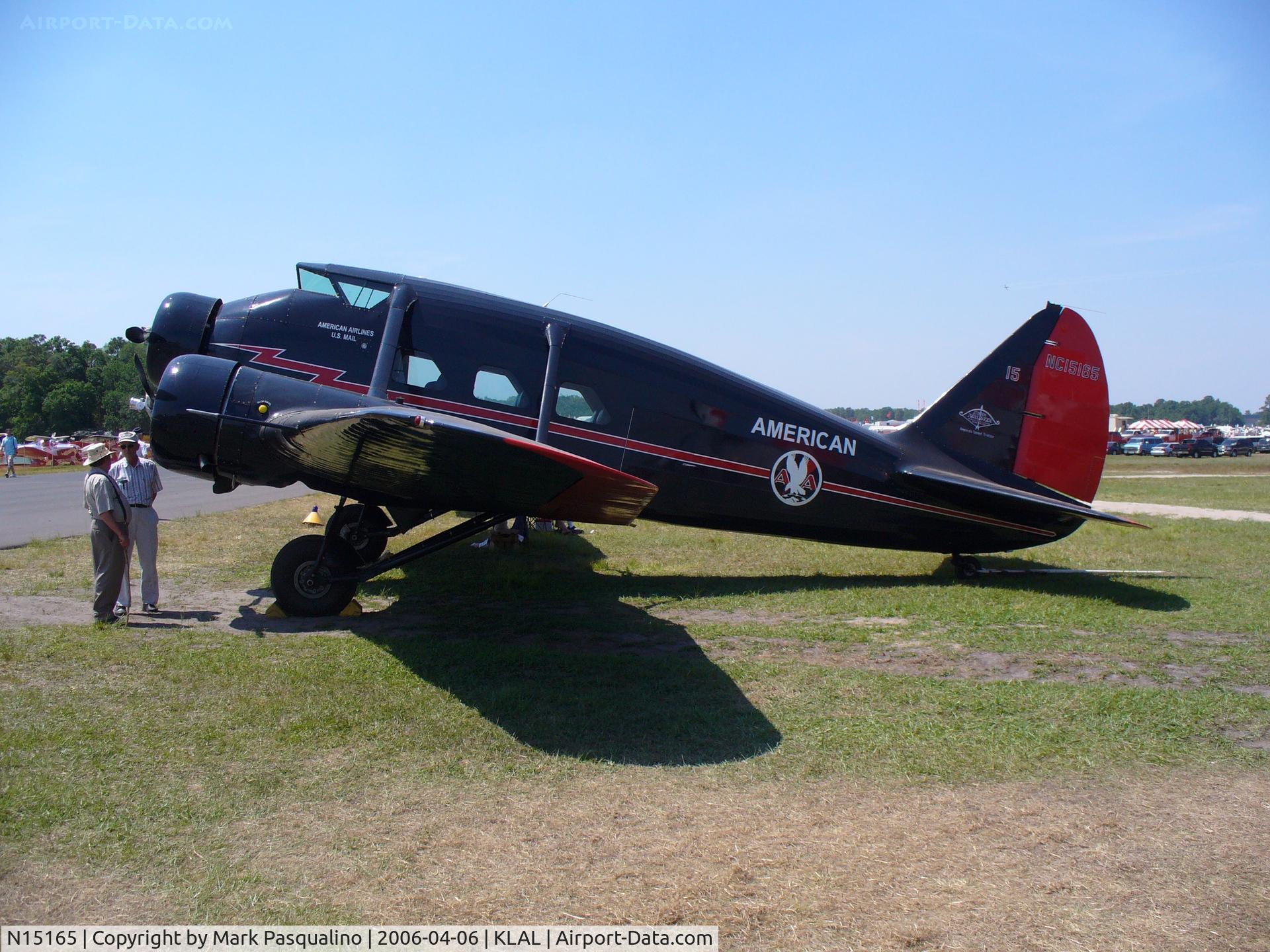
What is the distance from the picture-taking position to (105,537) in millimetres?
7523

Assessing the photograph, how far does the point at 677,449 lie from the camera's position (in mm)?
9203

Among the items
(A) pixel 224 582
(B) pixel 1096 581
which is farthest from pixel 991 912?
(A) pixel 224 582

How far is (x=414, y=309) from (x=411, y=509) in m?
2.06

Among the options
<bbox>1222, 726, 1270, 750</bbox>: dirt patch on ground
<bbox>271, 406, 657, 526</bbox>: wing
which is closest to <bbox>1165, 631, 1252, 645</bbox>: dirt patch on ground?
<bbox>1222, 726, 1270, 750</bbox>: dirt patch on ground

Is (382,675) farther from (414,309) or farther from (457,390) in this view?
(414,309)

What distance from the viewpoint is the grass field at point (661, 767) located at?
3.39m

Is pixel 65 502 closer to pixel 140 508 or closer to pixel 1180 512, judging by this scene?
pixel 140 508

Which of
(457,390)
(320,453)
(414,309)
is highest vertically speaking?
(414,309)

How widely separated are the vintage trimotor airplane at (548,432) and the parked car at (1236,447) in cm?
6376

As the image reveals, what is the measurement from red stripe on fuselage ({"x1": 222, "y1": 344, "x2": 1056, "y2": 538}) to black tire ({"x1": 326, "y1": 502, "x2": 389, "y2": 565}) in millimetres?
1180

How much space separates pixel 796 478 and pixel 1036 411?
3.51 m

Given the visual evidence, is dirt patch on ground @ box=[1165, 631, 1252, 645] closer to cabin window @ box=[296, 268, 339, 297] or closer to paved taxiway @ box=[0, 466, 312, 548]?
cabin window @ box=[296, 268, 339, 297]

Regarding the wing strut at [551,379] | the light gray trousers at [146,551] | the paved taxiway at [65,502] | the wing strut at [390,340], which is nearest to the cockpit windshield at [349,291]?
the wing strut at [390,340]

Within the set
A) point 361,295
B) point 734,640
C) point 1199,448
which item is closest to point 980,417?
point 734,640
